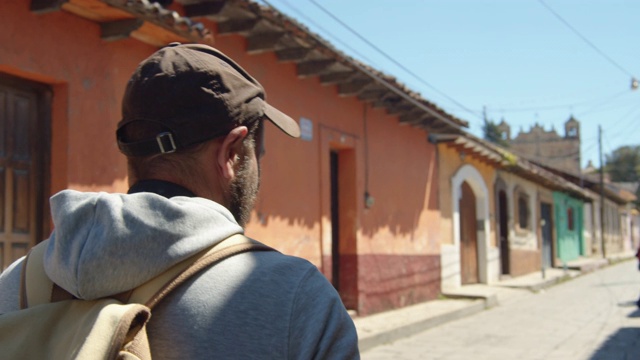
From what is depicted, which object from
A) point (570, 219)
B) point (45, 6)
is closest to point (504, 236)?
point (570, 219)

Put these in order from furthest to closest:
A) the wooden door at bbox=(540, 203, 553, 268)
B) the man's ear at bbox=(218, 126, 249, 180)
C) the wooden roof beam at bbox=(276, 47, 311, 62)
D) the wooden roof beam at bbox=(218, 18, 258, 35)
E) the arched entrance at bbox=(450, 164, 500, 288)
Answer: the wooden door at bbox=(540, 203, 553, 268) → the arched entrance at bbox=(450, 164, 500, 288) → the wooden roof beam at bbox=(276, 47, 311, 62) → the wooden roof beam at bbox=(218, 18, 258, 35) → the man's ear at bbox=(218, 126, 249, 180)

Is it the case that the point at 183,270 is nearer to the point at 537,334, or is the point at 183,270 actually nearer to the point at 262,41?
the point at 262,41

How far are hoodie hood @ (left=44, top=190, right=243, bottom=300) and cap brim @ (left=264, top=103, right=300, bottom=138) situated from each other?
1.00ft

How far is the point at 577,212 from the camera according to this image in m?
32.0

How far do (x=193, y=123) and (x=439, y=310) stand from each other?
10407 millimetres

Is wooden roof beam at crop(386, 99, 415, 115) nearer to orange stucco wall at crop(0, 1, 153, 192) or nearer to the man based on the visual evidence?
orange stucco wall at crop(0, 1, 153, 192)

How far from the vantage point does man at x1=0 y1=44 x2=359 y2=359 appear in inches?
43.1

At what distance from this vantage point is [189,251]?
1.13 metres

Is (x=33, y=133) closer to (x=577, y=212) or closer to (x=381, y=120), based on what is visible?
(x=381, y=120)

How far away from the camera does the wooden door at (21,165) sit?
5.19 metres

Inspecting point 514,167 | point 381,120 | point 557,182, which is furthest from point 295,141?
point 557,182

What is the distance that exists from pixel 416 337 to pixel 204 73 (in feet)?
28.0

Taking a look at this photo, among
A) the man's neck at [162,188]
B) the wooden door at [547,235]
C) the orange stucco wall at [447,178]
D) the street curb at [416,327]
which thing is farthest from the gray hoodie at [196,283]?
the wooden door at [547,235]

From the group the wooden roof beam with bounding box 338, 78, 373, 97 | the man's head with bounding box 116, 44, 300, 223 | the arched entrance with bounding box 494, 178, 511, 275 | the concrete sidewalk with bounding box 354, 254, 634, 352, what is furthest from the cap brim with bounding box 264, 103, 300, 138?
the arched entrance with bounding box 494, 178, 511, 275
